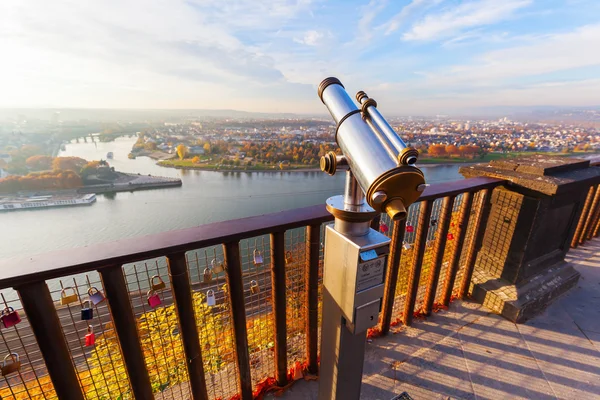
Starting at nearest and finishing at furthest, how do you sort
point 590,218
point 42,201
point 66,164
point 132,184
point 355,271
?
point 355,271 < point 590,218 < point 42,201 < point 66,164 < point 132,184

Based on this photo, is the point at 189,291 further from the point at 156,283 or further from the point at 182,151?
the point at 182,151

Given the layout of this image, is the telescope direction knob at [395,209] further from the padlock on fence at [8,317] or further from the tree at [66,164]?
the tree at [66,164]

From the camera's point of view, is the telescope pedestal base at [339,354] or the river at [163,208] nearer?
the telescope pedestal base at [339,354]

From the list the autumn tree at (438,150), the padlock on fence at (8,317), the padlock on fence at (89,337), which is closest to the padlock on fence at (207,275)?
the padlock on fence at (89,337)

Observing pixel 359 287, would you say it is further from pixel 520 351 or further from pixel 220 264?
pixel 520 351

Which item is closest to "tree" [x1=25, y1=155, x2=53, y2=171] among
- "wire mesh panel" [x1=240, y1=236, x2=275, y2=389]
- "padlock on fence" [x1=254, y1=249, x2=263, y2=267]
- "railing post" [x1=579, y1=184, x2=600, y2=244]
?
"wire mesh panel" [x1=240, y1=236, x2=275, y2=389]

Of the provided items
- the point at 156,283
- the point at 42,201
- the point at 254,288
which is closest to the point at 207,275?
the point at 156,283
